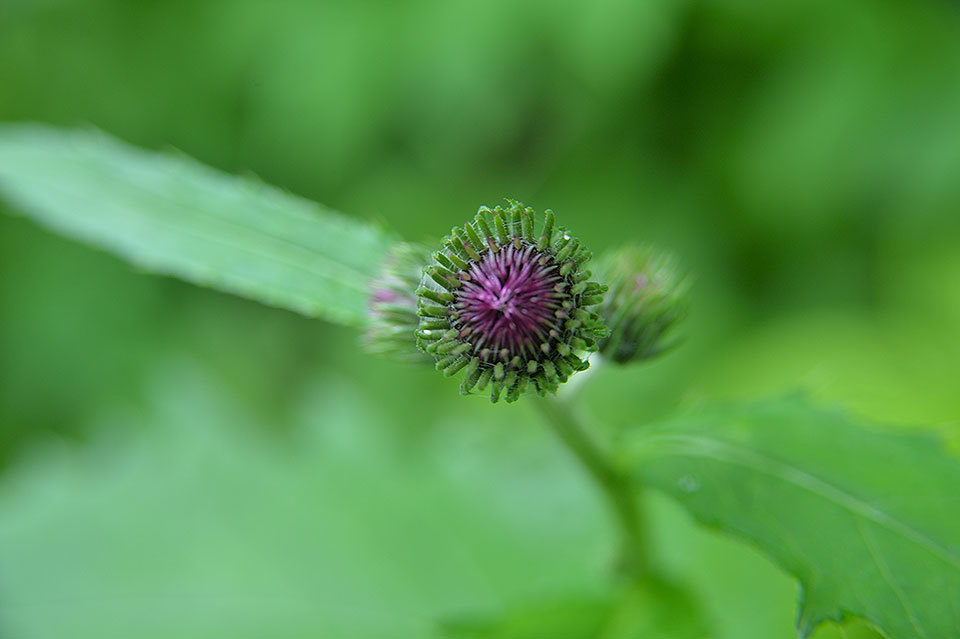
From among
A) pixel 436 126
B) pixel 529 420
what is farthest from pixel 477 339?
pixel 436 126

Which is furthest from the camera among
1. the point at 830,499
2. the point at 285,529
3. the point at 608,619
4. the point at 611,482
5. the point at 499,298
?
the point at 285,529

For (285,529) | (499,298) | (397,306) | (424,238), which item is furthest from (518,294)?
(285,529)

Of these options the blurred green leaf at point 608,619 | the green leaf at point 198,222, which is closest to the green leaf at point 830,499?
the blurred green leaf at point 608,619

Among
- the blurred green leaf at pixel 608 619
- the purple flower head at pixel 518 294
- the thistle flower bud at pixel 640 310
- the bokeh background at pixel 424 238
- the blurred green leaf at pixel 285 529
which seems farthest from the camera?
the bokeh background at pixel 424 238

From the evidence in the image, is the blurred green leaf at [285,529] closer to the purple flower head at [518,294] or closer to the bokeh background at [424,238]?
the bokeh background at [424,238]

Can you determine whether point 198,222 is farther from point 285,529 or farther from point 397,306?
point 285,529

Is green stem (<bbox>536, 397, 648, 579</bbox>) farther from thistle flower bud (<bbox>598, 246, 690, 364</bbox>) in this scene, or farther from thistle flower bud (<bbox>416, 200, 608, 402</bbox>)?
thistle flower bud (<bbox>416, 200, 608, 402</bbox>)

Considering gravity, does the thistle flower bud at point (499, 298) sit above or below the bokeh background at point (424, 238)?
below

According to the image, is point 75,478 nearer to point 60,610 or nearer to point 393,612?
point 60,610
